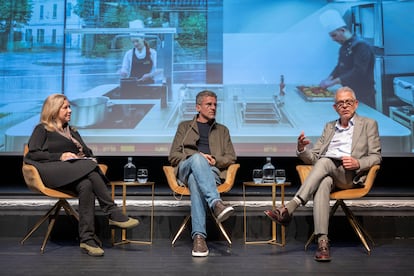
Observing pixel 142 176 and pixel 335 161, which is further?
pixel 142 176

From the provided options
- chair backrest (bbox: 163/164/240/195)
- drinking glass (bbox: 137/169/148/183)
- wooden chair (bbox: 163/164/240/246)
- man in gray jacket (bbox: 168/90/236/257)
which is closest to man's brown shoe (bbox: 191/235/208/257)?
man in gray jacket (bbox: 168/90/236/257)

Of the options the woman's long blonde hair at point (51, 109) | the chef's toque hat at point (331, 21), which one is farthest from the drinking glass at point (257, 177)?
the chef's toque hat at point (331, 21)

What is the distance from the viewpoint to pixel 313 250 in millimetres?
3119

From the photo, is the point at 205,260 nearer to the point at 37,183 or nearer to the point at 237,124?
the point at 37,183

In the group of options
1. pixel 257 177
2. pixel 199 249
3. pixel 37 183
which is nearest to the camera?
pixel 199 249

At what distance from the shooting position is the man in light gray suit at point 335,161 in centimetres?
287

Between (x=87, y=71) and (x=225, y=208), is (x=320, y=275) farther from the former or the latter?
(x=87, y=71)

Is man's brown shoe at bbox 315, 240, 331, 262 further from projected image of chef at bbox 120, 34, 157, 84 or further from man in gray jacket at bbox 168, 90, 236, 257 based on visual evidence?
projected image of chef at bbox 120, 34, 157, 84

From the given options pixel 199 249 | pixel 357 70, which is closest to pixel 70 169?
pixel 199 249

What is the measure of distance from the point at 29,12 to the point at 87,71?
0.79 meters

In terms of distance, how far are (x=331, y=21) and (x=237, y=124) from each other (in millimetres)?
1285

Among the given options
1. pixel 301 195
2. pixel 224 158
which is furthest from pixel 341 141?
pixel 224 158

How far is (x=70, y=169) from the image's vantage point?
3.08m

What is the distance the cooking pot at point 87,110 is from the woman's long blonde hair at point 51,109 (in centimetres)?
97
